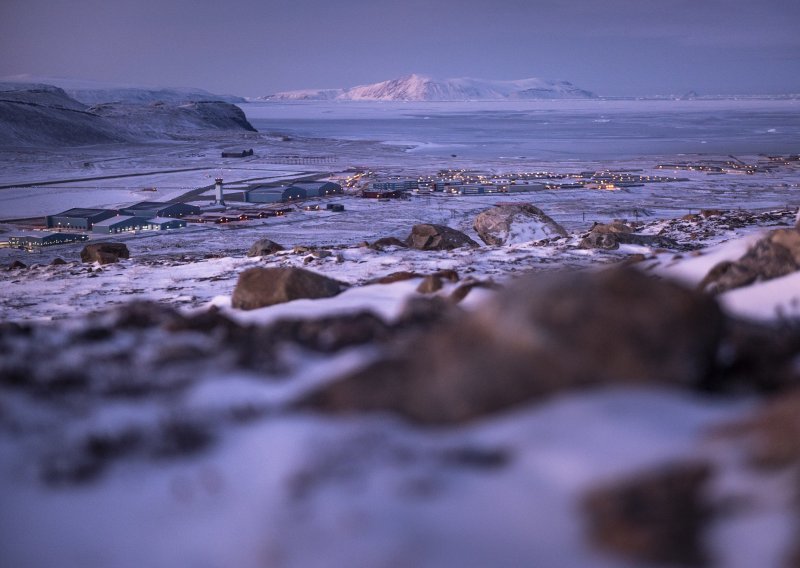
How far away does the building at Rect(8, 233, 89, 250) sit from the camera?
35.3m

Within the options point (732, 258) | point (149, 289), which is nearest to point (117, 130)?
point (149, 289)

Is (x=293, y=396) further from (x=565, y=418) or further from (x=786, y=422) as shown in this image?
(x=786, y=422)

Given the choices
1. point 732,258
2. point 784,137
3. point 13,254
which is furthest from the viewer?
point 784,137

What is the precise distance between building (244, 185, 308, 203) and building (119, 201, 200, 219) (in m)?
6.28

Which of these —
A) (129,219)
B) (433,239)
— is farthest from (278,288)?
(129,219)

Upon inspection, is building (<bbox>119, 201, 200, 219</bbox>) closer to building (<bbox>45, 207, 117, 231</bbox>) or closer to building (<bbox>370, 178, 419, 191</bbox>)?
building (<bbox>45, 207, 117, 231</bbox>)

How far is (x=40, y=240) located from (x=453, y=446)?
36847mm

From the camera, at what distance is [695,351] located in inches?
138

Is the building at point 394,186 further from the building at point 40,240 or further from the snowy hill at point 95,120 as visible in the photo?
the snowy hill at point 95,120

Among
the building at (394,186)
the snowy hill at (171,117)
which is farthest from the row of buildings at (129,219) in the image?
the snowy hill at (171,117)

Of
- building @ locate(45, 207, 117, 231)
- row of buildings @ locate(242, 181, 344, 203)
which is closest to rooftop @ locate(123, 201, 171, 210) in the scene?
building @ locate(45, 207, 117, 231)

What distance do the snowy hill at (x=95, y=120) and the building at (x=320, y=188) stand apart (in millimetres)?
56568

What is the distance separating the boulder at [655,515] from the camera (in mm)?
2500

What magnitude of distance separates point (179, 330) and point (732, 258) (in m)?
6.09
